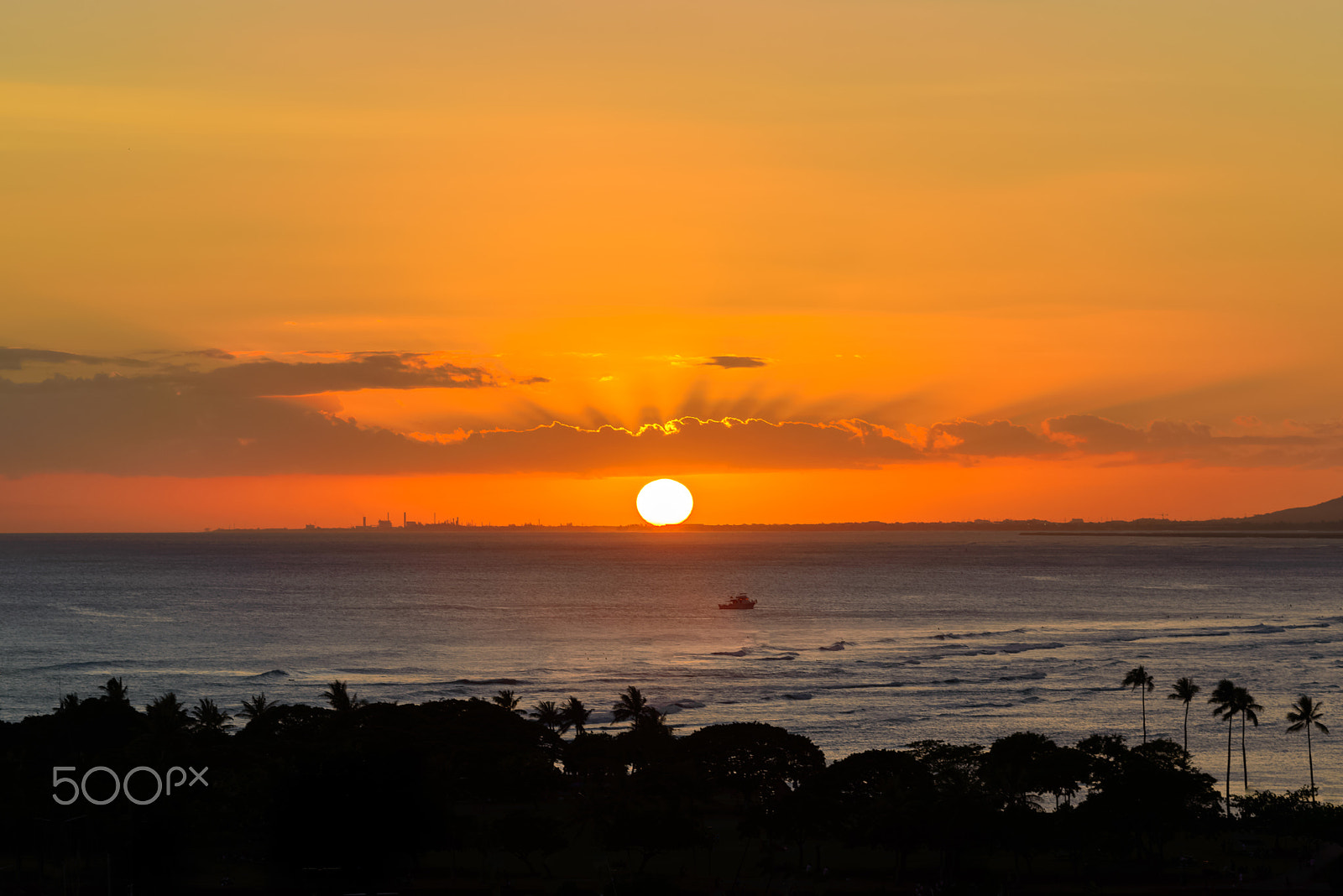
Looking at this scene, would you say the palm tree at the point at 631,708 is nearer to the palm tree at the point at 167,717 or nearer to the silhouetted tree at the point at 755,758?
the silhouetted tree at the point at 755,758

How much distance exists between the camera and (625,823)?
57.1 metres

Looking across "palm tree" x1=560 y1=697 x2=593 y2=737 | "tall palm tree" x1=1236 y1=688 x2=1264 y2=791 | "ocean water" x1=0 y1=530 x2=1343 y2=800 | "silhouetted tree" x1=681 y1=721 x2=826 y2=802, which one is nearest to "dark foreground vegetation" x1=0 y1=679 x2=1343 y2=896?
"silhouetted tree" x1=681 y1=721 x2=826 y2=802

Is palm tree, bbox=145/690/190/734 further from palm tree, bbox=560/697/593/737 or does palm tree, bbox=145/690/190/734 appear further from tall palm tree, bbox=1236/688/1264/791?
tall palm tree, bbox=1236/688/1264/791

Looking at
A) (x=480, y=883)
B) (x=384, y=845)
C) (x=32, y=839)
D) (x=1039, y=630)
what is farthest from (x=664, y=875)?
(x=1039, y=630)

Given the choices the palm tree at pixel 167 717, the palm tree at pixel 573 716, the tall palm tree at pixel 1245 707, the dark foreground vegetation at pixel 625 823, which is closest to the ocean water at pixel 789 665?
the tall palm tree at pixel 1245 707

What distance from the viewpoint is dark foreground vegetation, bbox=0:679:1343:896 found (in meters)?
53.9

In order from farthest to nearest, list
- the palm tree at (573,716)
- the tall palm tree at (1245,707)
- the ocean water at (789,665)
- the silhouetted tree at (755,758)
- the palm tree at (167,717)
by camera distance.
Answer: the ocean water at (789,665), the palm tree at (573,716), the tall palm tree at (1245,707), the silhouetted tree at (755,758), the palm tree at (167,717)

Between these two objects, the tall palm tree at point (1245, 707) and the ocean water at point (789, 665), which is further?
the ocean water at point (789, 665)

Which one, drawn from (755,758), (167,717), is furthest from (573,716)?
(167,717)

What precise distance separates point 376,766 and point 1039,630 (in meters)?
139

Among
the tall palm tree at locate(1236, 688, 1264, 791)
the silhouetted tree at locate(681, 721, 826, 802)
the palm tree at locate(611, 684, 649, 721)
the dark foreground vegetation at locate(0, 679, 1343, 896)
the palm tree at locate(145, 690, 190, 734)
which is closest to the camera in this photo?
the dark foreground vegetation at locate(0, 679, 1343, 896)

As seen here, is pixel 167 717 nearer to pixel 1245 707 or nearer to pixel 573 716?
pixel 573 716

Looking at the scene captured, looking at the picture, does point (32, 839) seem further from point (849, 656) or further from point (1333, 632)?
point (1333, 632)

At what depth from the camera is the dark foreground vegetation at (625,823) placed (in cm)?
5388
